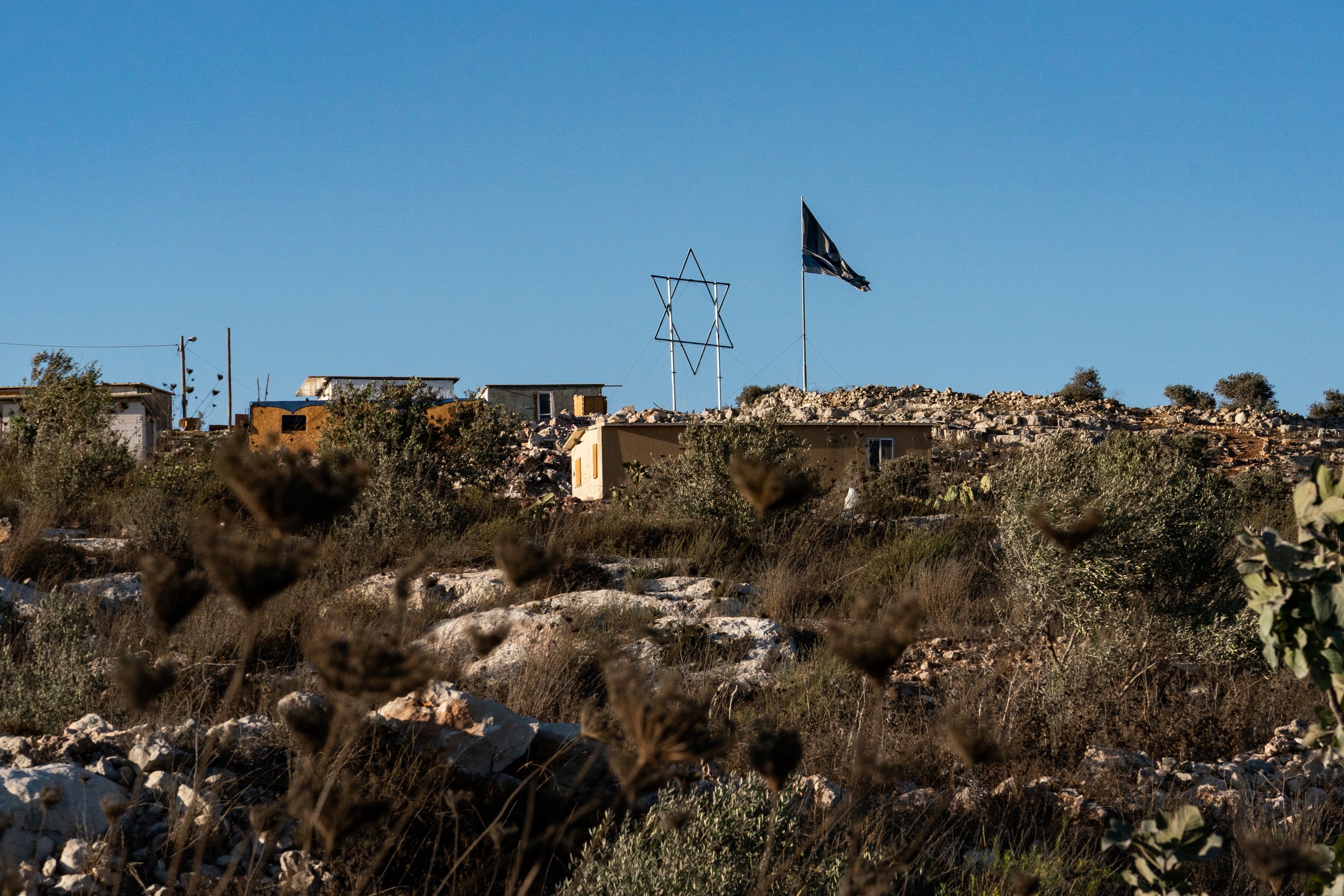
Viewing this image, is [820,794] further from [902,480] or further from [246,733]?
[902,480]

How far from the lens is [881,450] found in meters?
26.0

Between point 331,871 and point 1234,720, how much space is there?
20.7ft

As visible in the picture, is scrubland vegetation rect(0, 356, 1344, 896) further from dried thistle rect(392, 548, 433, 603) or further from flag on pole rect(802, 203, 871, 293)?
flag on pole rect(802, 203, 871, 293)

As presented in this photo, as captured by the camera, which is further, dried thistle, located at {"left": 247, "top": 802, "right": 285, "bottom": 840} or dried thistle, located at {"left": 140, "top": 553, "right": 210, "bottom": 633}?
dried thistle, located at {"left": 247, "top": 802, "right": 285, "bottom": 840}

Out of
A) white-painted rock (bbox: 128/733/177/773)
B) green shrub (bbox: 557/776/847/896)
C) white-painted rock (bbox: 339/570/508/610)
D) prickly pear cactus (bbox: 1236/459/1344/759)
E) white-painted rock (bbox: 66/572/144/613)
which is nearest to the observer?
prickly pear cactus (bbox: 1236/459/1344/759)

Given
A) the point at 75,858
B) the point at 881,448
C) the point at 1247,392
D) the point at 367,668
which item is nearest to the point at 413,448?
the point at 75,858

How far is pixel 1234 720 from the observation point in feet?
23.2

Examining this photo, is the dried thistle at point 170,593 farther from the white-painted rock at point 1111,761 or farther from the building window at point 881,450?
the building window at point 881,450

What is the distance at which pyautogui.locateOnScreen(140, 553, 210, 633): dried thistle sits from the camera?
69.5 inches

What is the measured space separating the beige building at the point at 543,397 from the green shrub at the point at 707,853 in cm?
3748

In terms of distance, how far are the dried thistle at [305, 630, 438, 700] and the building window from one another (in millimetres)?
24249

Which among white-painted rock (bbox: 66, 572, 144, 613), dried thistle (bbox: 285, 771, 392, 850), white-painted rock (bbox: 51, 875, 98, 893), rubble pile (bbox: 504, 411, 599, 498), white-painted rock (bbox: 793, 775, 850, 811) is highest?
rubble pile (bbox: 504, 411, 599, 498)

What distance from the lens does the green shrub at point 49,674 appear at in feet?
16.1

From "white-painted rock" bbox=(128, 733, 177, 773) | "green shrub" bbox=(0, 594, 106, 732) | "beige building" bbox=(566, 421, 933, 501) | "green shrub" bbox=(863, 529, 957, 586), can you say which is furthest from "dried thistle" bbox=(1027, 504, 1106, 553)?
"beige building" bbox=(566, 421, 933, 501)
